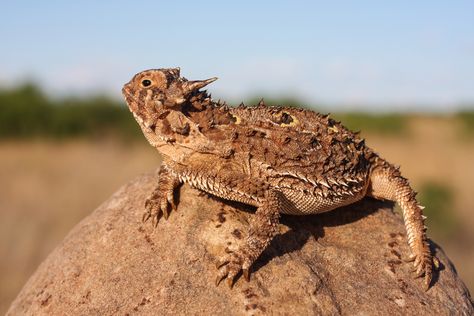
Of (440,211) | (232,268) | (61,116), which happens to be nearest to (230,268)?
(232,268)

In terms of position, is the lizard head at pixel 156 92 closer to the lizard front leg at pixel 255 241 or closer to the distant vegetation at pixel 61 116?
the lizard front leg at pixel 255 241

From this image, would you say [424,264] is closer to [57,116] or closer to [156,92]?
[156,92]

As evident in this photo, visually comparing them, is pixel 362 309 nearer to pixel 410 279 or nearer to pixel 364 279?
pixel 364 279

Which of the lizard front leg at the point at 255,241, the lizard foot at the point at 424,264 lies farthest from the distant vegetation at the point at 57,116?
the lizard front leg at the point at 255,241

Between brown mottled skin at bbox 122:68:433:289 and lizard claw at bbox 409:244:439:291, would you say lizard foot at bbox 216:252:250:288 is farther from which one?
lizard claw at bbox 409:244:439:291

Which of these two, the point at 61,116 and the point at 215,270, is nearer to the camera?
the point at 215,270

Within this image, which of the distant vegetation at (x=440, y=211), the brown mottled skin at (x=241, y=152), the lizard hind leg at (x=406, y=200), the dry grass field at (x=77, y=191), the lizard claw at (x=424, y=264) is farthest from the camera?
the distant vegetation at (x=440, y=211)

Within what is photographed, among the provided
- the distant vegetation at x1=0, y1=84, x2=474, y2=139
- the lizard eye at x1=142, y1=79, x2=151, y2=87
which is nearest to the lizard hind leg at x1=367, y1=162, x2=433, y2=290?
the lizard eye at x1=142, y1=79, x2=151, y2=87
